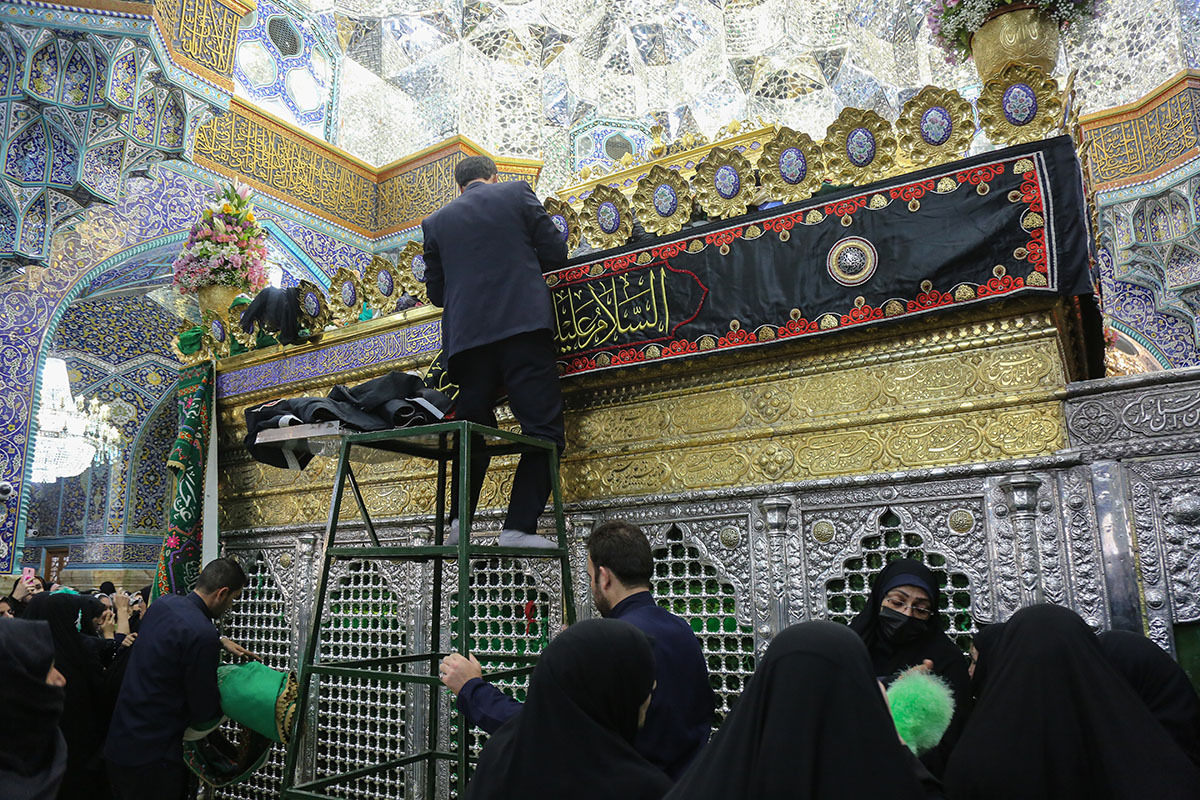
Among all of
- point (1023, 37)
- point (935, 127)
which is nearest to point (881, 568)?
point (935, 127)

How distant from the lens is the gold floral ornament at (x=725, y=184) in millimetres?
2439

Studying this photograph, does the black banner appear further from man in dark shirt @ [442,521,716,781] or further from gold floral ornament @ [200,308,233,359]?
gold floral ornament @ [200,308,233,359]

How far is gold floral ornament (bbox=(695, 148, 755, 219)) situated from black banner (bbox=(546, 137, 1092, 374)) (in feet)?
0.15

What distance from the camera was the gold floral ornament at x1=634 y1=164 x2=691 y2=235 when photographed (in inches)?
99.9

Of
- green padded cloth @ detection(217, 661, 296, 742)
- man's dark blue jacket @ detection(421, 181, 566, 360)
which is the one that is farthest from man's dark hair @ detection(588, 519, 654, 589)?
green padded cloth @ detection(217, 661, 296, 742)

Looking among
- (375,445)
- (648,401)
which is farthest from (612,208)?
(375,445)

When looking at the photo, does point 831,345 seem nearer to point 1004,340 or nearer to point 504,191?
point 1004,340

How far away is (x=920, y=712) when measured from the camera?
1506 millimetres

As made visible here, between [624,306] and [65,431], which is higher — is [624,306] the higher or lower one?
the lower one

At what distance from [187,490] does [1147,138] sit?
7192 millimetres

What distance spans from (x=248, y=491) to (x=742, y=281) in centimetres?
233

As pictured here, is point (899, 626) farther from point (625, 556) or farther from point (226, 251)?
point (226, 251)

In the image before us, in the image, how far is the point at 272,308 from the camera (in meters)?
3.48

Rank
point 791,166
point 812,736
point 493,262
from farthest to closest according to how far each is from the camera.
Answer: point 791,166 < point 493,262 < point 812,736
